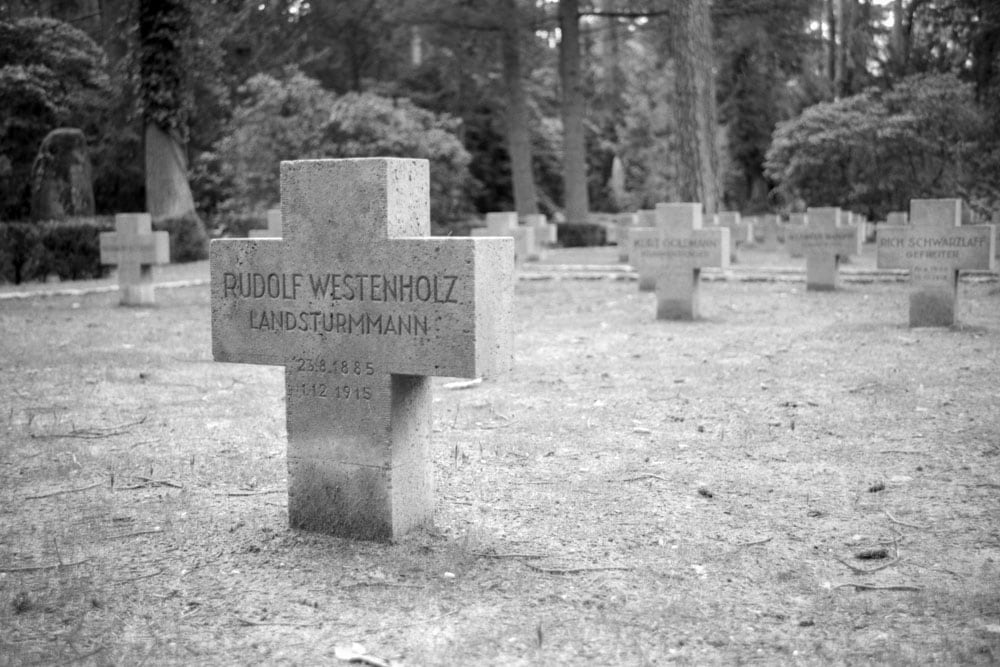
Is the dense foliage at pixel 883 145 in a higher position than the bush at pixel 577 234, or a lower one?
higher

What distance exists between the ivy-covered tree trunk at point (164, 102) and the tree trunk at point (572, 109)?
10.2m

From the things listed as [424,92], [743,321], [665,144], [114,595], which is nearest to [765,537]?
[114,595]

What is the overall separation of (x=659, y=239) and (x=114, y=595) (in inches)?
412

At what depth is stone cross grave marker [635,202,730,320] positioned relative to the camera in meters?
13.5

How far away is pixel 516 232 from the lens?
21.8 metres

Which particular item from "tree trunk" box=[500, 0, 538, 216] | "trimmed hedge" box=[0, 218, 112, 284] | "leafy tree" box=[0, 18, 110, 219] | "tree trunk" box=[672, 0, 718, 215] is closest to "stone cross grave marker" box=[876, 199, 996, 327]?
"tree trunk" box=[672, 0, 718, 215]

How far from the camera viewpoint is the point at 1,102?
25.5m

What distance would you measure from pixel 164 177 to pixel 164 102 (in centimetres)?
176

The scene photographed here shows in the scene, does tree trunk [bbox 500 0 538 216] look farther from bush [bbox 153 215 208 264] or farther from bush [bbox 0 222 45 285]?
bush [bbox 0 222 45 285]

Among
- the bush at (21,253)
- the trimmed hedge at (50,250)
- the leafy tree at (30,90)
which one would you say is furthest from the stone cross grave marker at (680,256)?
the leafy tree at (30,90)

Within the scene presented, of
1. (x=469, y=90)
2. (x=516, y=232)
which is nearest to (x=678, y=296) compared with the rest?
(x=516, y=232)

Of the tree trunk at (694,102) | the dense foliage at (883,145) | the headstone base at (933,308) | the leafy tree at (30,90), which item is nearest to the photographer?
A: the headstone base at (933,308)

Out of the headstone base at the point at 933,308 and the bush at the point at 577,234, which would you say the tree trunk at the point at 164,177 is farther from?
the headstone base at the point at 933,308

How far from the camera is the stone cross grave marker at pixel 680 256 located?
13539 millimetres
